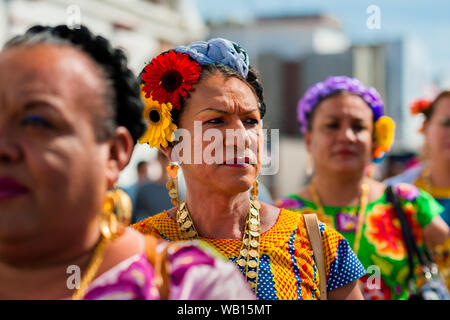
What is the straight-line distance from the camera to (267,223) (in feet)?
8.66

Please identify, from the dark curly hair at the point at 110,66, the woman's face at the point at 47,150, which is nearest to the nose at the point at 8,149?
the woman's face at the point at 47,150

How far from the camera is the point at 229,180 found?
2.50m

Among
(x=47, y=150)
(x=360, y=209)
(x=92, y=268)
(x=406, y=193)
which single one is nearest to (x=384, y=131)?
(x=406, y=193)

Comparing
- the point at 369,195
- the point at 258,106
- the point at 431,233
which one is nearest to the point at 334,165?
the point at 369,195

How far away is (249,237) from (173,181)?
0.52 m

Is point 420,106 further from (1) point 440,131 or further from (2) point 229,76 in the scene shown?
(2) point 229,76

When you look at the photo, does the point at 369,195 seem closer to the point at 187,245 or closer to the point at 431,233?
the point at 431,233

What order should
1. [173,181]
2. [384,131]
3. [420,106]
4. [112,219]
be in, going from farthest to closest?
[420,106] < [384,131] < [173,181] < [112,219]

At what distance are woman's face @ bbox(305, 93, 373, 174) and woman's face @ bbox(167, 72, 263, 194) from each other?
1312mm

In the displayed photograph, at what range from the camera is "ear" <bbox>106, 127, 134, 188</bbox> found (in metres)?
1.64

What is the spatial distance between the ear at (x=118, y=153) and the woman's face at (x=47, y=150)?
0.21 ft

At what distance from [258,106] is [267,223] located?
0.54 metres

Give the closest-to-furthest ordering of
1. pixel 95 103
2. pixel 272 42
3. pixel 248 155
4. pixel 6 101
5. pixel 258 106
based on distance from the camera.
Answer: pixel 6 101, pixel 95 103, pixel 248 155, pixel 258 106, pixel 272 42

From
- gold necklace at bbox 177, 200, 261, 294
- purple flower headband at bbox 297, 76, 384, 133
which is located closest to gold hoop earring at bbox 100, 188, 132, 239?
gold necklace at bbox 177, 200, 261, 294
